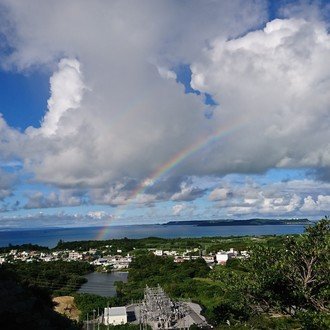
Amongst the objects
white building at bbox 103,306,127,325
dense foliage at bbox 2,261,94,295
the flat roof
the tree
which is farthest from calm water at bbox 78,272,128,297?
the tree

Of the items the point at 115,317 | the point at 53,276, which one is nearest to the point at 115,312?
the point at 115,317

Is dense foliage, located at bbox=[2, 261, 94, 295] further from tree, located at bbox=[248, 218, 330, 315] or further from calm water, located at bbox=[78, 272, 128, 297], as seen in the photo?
tree, located at bbox=[248, 218, 330, 315]

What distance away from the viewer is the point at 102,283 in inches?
2297

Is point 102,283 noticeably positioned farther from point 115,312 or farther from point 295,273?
point 295,273

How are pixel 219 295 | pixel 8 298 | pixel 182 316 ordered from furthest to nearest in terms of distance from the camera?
1. pixel 219 295
2. pixel 182 316
3. pixel 8 298

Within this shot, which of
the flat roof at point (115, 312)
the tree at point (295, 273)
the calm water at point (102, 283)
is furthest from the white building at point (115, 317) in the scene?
the tree at point (295, 273)

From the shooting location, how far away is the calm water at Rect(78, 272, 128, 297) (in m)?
49.2

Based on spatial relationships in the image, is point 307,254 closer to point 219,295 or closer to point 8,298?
point 8,298

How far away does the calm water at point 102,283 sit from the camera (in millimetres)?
49156

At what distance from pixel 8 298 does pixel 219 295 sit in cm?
3178

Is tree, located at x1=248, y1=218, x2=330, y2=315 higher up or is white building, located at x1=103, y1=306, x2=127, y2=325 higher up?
tree, located at x1=248, y1=218, x2=330, y2=315

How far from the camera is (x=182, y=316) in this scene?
90.5ft

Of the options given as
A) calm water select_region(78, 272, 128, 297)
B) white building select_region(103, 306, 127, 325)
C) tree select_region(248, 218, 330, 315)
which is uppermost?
tree select_region(248, 218, 330, 315)

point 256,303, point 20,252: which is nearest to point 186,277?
point 256,303
